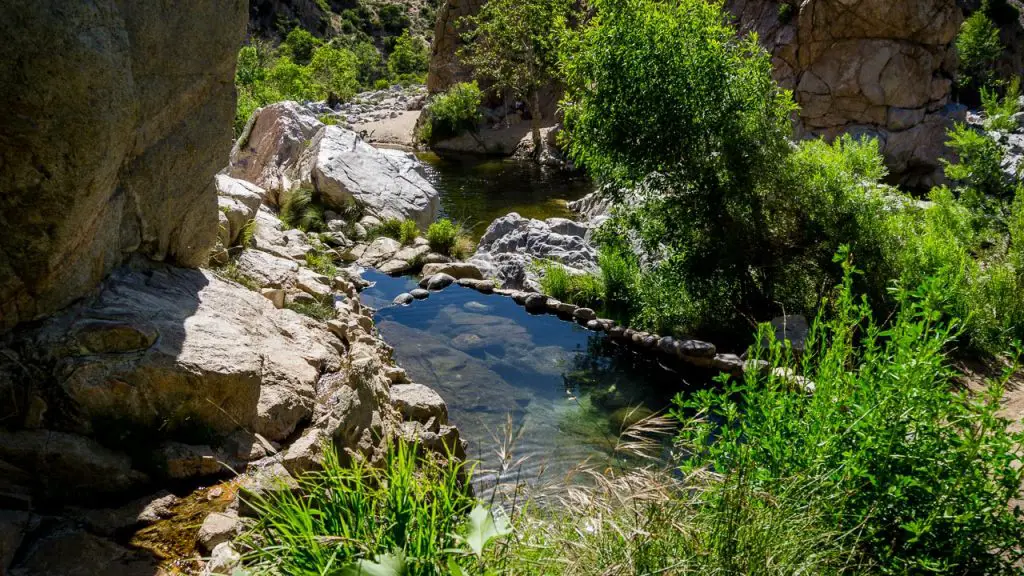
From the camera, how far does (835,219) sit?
9.98 m

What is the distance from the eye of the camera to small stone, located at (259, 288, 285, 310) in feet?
26.7

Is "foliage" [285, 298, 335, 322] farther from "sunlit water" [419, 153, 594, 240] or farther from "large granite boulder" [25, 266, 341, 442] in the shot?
"sunlit water" [419, 153, 594, 240]

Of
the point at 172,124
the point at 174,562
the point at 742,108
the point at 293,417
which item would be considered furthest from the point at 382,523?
the point at 742,108

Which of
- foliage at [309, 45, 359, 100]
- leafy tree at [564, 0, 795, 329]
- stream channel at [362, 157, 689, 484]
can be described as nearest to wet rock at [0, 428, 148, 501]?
stream channel at [362, 157, 689, 484]

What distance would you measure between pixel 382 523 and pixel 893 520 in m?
2.65

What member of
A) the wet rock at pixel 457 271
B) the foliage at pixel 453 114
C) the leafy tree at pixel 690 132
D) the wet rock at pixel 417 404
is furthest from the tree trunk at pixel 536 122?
the wet rock at pixel 417 404

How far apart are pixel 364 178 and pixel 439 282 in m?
5.15

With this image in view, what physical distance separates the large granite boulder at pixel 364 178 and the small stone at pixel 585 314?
6639 mm

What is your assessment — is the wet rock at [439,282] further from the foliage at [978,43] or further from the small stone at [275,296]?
the foliage at [978,43]

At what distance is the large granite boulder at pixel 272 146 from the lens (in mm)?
17109

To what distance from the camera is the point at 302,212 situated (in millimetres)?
15906

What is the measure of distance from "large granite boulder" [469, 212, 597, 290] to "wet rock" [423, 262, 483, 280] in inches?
9.7

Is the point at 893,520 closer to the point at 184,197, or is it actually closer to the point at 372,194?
the point at 184,197

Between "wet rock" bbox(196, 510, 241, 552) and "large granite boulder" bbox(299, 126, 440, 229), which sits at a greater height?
"wet rock" bbox(196, 510, 241, 552)
